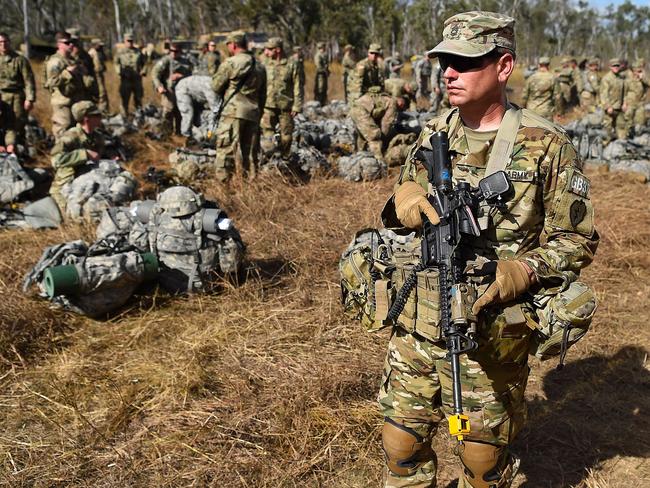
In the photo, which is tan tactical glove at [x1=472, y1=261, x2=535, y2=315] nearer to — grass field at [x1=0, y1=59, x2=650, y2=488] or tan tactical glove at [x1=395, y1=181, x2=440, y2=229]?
tan tactical glove at [x1=395, y1=181, x2=440, y2=229]

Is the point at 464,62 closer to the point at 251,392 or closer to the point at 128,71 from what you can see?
the point at 251,392

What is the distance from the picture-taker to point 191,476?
2730 millimetres

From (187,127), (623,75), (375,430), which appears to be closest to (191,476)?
(375,430)

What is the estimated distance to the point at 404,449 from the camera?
6.97 ft

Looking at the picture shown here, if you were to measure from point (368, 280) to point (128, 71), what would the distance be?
36.0ft

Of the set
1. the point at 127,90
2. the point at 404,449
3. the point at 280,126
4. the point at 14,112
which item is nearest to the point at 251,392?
the point at 404,449

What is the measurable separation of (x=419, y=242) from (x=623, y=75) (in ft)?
36.7

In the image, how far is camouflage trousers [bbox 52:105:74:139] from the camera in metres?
7.85

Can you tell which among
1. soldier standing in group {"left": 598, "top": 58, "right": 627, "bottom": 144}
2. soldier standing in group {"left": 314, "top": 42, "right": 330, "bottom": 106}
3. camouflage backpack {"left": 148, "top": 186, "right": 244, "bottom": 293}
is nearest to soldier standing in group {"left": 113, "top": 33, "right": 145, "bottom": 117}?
soldier standing in group {"left": 314, "top": 42, "right": 330, "bottom": 106}

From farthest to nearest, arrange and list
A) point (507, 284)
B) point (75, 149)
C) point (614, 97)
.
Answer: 1. point (614, 97)
2. point (75, 149)
3. point (507, 284)

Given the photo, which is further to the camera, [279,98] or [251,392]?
[279,98]

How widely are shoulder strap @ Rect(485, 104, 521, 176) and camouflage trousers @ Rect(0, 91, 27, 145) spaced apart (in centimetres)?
794

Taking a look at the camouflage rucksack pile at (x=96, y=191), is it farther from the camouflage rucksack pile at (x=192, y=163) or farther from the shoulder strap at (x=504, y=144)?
the shoulder strap at (x=504, y=144)

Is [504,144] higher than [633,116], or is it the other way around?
[504,144]
